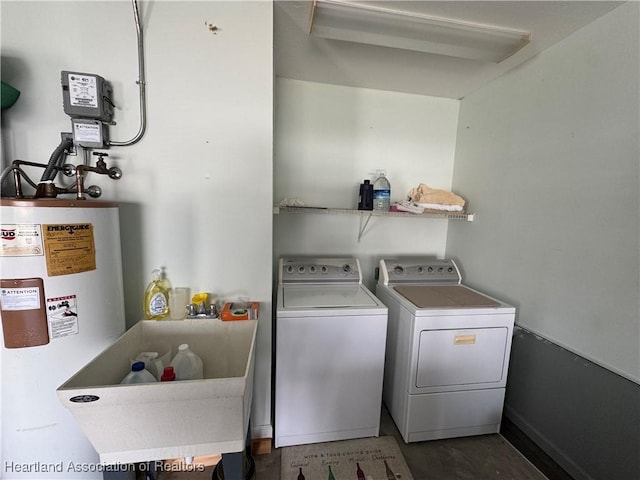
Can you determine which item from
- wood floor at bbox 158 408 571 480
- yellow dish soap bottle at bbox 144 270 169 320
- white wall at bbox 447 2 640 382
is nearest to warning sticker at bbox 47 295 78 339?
yellow dish soap bottle at bbox 144 270 169 320

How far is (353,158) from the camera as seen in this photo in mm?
2154

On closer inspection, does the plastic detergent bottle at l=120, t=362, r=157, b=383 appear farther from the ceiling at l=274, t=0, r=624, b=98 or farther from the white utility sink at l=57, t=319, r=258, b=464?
the ceiling at l=274, t=0, r=624, b=98

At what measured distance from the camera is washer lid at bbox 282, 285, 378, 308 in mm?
1519

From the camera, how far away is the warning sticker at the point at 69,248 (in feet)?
3.04

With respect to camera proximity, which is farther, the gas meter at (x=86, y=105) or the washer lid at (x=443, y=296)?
the washer lid at (x=443, y=296)

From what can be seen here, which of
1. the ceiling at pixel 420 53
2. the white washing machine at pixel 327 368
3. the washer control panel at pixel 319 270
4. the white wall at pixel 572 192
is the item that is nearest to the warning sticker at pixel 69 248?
the white washing machine at pixel 327 368

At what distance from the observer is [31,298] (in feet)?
2.99

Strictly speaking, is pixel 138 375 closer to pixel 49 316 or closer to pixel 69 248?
pixel 49 316

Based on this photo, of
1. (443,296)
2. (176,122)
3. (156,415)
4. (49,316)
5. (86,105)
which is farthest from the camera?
(443,296)

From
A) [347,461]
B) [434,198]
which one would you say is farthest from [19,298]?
[434,198]

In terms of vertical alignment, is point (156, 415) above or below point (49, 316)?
below

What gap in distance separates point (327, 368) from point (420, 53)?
1969 mm

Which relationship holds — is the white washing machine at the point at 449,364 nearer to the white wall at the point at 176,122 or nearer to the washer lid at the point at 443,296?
the washer lid at the point at 443,296

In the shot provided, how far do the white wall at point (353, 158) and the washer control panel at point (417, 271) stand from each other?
25 centimetres
